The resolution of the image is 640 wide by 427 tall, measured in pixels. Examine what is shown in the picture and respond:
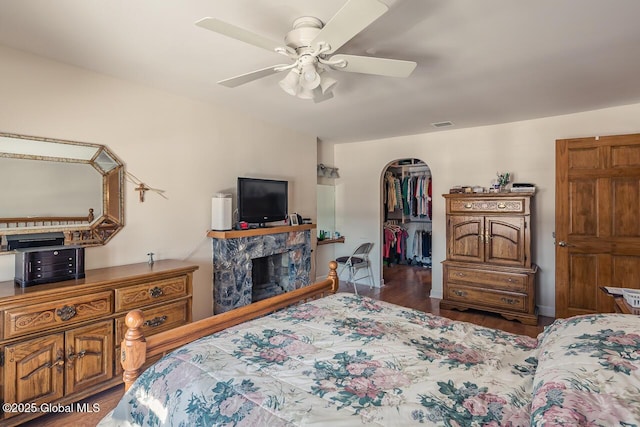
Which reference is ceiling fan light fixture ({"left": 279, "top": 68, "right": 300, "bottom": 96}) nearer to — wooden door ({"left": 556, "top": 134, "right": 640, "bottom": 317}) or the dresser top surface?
the dresser top surface

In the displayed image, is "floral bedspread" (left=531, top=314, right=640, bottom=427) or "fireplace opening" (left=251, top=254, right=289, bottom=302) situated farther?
"fireplace opening" (left=251, top=254, right=289, bottom=302)

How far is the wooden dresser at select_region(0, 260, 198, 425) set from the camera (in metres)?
1.79

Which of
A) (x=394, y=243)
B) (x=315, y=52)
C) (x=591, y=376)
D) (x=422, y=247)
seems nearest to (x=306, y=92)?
(x=315, y=52)

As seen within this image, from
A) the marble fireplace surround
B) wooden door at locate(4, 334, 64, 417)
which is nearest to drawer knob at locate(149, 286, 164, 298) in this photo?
wooden door at locate(4, 334, 64, 417)

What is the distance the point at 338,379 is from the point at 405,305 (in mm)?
3228

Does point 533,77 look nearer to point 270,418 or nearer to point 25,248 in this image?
point 270,418

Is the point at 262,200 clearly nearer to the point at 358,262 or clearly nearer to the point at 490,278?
the point at 358,262

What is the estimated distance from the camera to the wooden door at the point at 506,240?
356 centimetres

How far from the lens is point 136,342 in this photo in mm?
1244

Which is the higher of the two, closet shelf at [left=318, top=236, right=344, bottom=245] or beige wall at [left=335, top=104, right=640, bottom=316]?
beige wall at [left=335, top=104, right=640, bottom=316]

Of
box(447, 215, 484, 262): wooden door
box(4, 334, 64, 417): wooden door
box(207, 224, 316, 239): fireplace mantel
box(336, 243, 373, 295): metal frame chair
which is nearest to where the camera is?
box(4, 334, 64, 417): wooden door

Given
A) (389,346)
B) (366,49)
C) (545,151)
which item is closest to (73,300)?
(389,346)

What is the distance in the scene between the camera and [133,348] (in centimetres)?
124

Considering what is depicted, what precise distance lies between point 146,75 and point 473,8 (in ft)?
7.60
